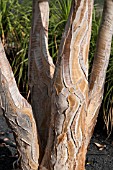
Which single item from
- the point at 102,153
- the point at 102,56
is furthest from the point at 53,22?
the point at 102,56

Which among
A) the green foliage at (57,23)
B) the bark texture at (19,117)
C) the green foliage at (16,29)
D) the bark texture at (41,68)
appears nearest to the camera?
the bark texture at (19,117)

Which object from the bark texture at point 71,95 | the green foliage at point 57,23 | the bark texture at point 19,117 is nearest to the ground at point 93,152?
the bark texture at point 19,117

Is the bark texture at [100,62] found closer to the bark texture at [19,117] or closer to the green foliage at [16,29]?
the bark texture at [19,117]

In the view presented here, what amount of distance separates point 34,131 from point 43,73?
0.41 meters

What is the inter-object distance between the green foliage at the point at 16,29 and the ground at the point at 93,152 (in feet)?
2.59

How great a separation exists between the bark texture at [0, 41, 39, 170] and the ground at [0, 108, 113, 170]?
65 centimetres

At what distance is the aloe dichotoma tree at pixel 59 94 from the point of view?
261cm

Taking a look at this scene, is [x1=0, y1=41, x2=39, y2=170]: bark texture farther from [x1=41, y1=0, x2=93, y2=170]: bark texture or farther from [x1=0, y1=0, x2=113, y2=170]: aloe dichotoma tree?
[x1=41, y1=0, x2=93, y2=170]: bark texture

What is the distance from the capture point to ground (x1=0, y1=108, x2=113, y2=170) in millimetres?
3671

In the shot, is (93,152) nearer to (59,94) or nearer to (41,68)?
(41,68)

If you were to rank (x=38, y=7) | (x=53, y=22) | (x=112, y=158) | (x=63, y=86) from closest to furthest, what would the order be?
1. (x=63, y=86)
2. (x=38, y=7)
3. (x=112, y=158)
4. (x=53, y=22)

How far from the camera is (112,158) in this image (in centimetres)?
383

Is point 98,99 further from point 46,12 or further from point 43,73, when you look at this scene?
point 46,12

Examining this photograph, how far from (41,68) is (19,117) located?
0.40 m
